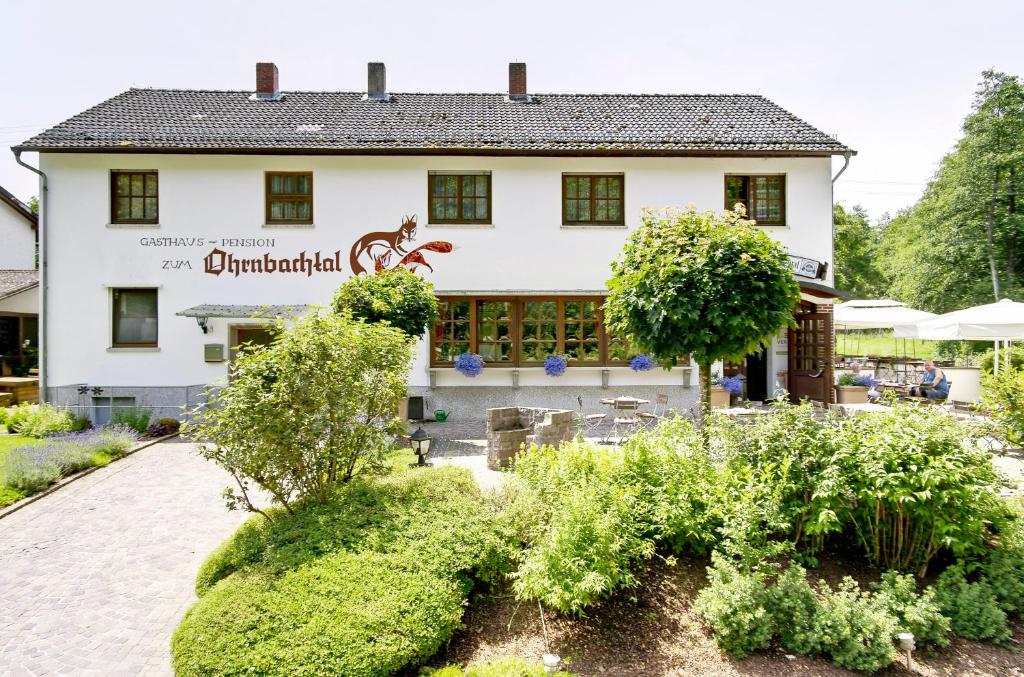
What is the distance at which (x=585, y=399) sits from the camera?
13977 millimetres

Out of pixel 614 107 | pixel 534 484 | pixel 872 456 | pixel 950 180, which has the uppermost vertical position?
pixel 950 180

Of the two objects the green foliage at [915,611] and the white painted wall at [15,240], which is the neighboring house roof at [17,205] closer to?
the white painted wall at [15,240]

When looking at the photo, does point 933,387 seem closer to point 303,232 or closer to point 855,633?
point 855,633

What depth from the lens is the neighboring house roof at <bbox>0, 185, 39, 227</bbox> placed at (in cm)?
2531

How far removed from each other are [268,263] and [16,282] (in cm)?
1423

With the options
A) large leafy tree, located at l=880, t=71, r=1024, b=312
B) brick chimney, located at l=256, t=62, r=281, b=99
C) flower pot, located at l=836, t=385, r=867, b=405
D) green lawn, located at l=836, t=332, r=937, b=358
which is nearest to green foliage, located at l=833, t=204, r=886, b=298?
green lawn, located at l=836, t=332, r=937, b=358

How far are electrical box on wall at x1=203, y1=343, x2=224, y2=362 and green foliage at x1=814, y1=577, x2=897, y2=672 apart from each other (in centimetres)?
1339

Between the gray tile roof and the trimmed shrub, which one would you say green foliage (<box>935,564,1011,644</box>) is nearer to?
the trimmed shrub

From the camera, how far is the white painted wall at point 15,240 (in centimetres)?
2605

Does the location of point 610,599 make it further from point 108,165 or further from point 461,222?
point 108,165

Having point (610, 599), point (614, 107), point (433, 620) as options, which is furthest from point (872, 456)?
point (614, 107)

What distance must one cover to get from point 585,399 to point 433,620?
33.6ft

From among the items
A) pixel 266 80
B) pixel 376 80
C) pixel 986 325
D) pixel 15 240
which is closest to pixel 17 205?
pixel 15 240

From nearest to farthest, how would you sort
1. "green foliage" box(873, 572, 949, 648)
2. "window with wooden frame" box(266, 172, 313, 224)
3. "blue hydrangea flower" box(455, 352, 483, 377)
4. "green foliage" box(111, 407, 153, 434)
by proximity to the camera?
"green foliage" box(873, 572, 949, 648), "green foliage" box(111, 407, 153, 434), "blue hydrangea flower" box(455, 352, 483, 377), "window with wooden frame" box(266, 172, 313, 224)
